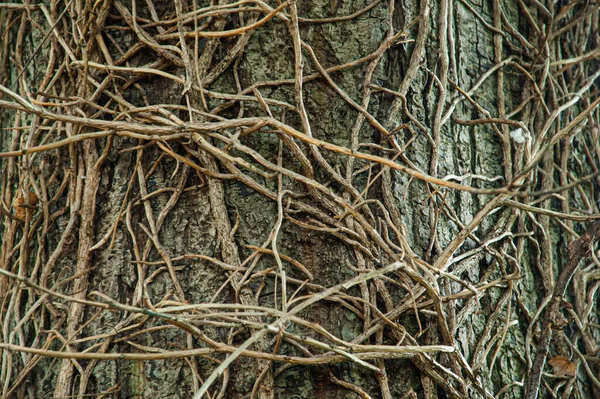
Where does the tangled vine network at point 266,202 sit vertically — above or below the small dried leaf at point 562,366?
above

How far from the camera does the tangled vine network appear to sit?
1.24 meters

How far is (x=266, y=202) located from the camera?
129cm

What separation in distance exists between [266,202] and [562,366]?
0.89 meters

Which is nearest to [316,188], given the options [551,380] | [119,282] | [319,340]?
[319,340]

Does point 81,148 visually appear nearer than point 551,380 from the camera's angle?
Yes

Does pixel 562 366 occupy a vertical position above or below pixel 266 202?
below

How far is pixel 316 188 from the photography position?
1269 millimetres

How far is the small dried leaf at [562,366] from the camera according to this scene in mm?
1488

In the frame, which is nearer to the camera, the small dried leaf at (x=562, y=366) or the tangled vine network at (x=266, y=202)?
the tangled vine network at (x=266, y=202)

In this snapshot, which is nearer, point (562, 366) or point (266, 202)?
point (266, 202)

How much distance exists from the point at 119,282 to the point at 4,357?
1.15 feet

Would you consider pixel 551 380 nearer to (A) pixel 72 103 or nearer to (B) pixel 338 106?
(B) pixel 338 106

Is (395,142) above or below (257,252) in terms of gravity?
above

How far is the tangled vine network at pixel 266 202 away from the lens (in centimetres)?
124
